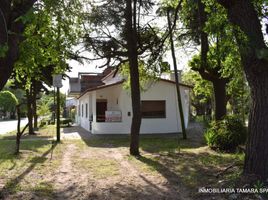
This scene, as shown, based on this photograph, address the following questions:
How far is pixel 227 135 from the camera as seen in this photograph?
14.0m

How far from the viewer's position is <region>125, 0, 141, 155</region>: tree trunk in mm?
14195

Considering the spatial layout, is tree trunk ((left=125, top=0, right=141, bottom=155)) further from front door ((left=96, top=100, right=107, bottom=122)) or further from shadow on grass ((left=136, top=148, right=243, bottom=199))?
front door ((left=96, top=100, right=107, bottom=122))

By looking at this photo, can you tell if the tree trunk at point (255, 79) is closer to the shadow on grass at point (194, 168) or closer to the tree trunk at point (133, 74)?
the shadow on grass at point (194, 168)

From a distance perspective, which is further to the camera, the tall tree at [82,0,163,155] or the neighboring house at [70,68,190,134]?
the neighboring house at [70,68,190,134]

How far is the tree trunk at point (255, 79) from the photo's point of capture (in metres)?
7.62

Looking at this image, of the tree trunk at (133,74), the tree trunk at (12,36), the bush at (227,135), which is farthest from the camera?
the tree trunk at (133,74)

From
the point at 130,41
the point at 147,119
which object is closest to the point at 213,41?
the point at 130,41

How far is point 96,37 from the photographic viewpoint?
1521cm

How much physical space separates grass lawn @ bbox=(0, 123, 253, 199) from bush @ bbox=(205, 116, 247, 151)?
53cm

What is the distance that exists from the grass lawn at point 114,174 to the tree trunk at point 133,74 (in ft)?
2.22

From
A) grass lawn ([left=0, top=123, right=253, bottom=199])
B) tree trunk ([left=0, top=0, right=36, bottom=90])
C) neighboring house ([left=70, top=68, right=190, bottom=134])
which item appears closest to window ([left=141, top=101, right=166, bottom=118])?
neighboring house ([left=70, top=68, right=190, bottom=134])

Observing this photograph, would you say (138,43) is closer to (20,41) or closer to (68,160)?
(68,160)

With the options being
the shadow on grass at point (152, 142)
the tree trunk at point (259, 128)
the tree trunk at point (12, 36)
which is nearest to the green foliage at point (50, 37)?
the tree trunk at point (12, 36)

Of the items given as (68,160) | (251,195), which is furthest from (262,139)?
(68,160)
